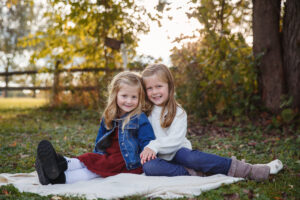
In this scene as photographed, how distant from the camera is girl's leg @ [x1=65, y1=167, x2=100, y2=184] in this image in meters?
2.98

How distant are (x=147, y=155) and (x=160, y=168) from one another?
0.59 feet

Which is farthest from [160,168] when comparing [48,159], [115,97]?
[48,159]

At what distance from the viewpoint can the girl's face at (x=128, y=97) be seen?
3.17m

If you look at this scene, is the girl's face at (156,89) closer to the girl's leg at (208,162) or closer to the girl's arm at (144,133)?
the girl's arm at (144,133)

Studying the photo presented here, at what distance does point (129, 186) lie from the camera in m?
2.67

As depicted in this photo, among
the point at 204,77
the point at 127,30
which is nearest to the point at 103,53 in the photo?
the point at 127,30

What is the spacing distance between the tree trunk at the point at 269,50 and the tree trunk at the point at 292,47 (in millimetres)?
148

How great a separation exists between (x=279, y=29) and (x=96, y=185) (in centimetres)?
477

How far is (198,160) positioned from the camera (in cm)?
295

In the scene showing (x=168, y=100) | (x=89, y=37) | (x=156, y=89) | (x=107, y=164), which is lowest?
(x=107, y=164)

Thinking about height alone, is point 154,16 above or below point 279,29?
above

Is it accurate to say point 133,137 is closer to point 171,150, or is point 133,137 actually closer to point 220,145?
point 171,150

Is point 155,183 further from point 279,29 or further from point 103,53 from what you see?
point 103,53

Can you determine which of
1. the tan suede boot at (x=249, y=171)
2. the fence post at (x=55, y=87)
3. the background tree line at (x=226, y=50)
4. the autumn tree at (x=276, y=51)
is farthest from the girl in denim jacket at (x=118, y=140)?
the fence post at (x=55, y=87)
